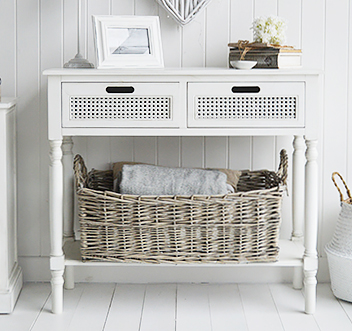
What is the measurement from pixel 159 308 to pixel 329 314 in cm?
62

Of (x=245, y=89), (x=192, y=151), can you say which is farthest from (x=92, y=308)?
(x=245, y=89)

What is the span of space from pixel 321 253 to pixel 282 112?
775 millimetres

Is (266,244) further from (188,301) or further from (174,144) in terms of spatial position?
(174,144)

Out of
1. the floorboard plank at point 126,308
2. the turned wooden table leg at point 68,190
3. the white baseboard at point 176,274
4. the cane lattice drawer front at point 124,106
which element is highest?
the cane lattice drawer front at point 124,106

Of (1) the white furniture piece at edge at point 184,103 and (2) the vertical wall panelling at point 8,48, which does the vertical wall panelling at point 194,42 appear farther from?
(2) the vertical wall panelling at point 8,48

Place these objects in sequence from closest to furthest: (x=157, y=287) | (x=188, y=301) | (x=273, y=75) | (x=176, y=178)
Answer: (x=273, y=75)
(x=176, y=178)
(x=188, y=301)
(x=157, y=287)

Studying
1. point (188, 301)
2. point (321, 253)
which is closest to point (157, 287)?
point (188, 301)

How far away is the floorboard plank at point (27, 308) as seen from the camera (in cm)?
192

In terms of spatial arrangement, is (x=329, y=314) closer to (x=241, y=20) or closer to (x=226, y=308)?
(x=226, y=308)

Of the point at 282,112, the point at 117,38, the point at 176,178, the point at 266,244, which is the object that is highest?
the point at 117,38

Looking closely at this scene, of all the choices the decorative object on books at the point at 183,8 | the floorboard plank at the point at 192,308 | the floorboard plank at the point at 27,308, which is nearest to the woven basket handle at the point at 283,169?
the floorboard plank at the point at 192,308

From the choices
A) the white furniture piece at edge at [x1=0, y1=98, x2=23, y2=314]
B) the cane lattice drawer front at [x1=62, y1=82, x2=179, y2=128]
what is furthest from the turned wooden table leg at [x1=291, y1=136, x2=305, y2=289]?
the white furniture piece at edge at [x1=0, y1=98, x2=23, y2=314]

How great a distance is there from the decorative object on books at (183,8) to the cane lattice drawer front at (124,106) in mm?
459

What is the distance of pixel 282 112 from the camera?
1885mm
